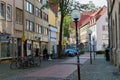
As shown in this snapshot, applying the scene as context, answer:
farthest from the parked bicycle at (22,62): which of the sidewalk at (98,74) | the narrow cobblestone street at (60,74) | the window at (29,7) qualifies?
the window at (29,7)

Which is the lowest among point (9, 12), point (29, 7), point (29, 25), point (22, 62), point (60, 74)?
point (60, 74)

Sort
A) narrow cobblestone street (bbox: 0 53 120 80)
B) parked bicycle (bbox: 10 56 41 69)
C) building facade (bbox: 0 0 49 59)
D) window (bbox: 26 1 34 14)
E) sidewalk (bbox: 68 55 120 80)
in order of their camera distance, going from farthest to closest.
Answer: window (bbox: 26 1 34 14) < building facade (bbox: 0 0 49 59) < parked bicycle (bbox: 10 56 41 69) < narrow cobblestone street (bbox: 0 53 120 80) < sidewalk (bbox: 68 55 120 80)

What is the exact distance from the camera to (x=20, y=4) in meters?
50.0

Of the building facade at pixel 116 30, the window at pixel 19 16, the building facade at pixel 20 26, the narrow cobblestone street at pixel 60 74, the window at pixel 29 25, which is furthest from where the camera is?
the window at pixel 29 25

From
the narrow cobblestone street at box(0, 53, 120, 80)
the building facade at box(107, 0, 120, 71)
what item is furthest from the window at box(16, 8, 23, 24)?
the narrow cobblestone street at box(0, 53, 120, 80)

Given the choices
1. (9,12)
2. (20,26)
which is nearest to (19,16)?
(20,26)

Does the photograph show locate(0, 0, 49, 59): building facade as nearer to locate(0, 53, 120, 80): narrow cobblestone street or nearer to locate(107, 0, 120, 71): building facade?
locate(0, 53, 120, 80): narrow cobblestone street

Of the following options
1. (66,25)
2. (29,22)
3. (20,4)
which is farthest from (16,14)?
(66,25)

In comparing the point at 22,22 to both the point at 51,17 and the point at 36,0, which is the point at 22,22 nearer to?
the point at 36,0

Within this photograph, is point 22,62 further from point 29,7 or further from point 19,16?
point 29,7

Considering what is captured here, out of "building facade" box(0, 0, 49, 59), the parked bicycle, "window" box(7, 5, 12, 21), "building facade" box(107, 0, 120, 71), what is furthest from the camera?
"window" box(7, 5, 12, 21)

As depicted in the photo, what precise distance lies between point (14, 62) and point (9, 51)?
15180 millimetres

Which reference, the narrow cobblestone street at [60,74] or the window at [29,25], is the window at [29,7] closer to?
the window at [29,25]

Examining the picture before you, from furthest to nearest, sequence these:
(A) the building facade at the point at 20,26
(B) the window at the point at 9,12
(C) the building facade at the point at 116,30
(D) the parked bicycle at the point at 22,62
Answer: (B) the window at the point at 9,12, (A) the building facade at the point at 20,26, (D) the parked bicycle at the point at 22,62, (C) the building facade at the point at 116,30
